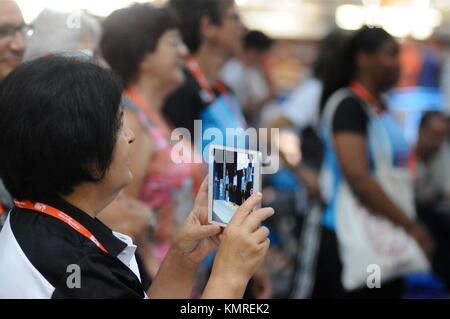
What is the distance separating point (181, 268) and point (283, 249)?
8.48ft

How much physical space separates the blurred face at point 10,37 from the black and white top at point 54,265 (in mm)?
709

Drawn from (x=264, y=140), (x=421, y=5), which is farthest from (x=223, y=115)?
(x=421, y=5)

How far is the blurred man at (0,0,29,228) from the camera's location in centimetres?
191

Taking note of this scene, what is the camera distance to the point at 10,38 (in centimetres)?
193

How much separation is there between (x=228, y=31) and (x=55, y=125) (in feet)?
7.26

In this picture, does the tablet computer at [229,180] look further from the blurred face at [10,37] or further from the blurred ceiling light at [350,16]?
the blurred ceiling light at [350,16]

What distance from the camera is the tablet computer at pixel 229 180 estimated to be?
4.98ft

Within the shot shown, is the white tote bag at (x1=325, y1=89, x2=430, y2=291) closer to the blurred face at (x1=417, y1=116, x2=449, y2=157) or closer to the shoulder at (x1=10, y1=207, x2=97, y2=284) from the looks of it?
the blurred face at (x1=417, y1=116, x2=449, y2=157)

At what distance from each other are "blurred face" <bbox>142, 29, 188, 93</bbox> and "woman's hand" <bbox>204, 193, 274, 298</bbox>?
53.3 inches

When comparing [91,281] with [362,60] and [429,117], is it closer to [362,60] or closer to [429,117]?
[362,60]

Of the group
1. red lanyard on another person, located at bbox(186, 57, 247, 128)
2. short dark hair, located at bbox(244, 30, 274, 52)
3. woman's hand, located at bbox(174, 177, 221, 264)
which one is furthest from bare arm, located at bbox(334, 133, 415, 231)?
short dark hair, located at bbox(244, 30, 274, 52)

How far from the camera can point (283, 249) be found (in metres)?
4.27

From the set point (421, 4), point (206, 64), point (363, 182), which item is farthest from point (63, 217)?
point (421, 4)
